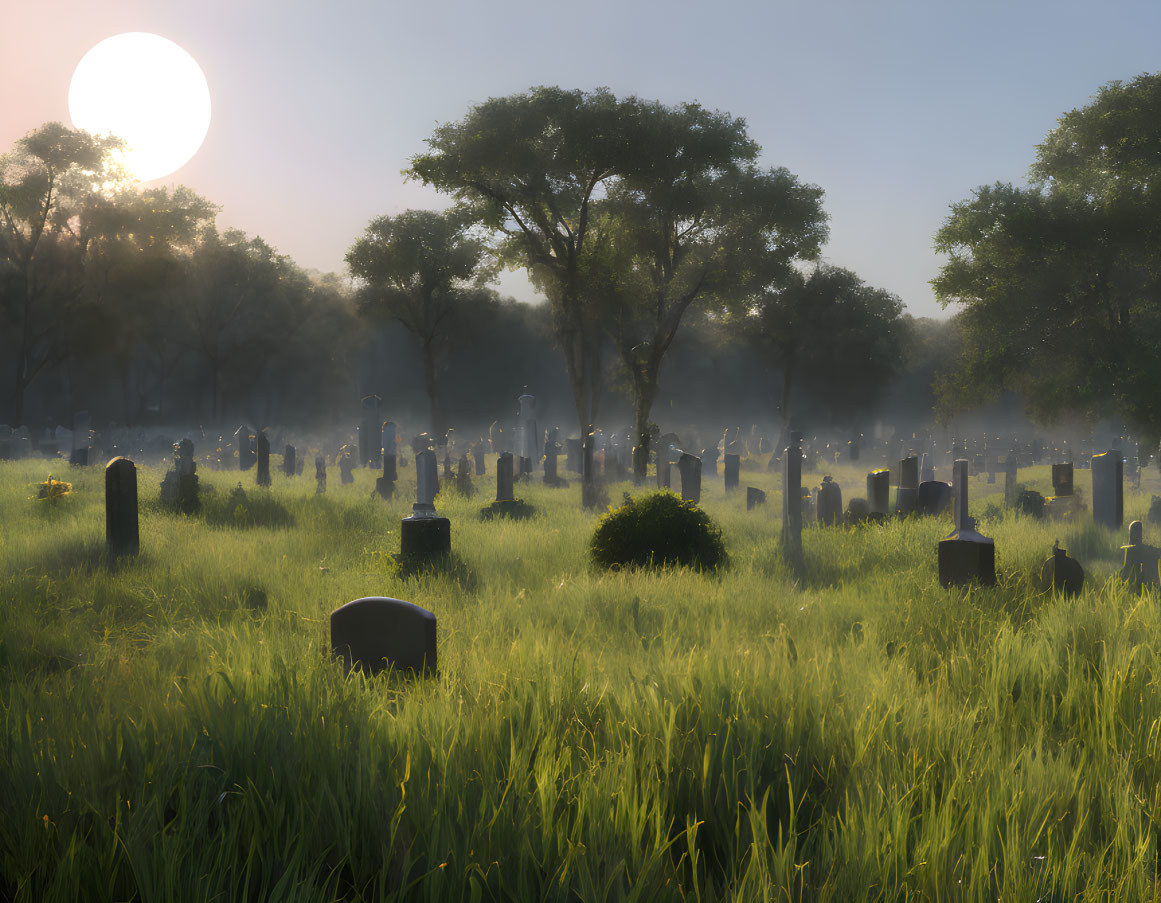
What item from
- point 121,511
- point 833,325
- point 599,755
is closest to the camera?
point 599,755

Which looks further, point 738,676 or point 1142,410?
point 1142,410

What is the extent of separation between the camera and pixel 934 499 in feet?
41.8

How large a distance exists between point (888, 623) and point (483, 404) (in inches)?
1765

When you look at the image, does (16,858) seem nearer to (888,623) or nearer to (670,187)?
(888,623)

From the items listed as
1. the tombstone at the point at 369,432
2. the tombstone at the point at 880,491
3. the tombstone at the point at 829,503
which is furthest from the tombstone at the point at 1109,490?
the tombstone at the point at 369,432

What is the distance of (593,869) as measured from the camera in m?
2.41

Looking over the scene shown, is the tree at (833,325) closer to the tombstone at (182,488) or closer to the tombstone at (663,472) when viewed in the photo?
the tombstone at (663,472)

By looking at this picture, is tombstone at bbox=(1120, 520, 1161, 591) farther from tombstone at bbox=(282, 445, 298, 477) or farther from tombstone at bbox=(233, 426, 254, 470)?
tombstone at bbox=(233, 426, 254, 470)

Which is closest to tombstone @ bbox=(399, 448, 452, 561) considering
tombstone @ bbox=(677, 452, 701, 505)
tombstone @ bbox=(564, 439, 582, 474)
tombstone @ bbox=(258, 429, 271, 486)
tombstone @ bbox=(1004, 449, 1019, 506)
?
tombstone @ bbox=(677, 452, 701, 505)

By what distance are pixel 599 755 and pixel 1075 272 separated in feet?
64.4

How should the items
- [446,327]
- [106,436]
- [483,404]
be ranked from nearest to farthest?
[106,436]
[446,327]
[483,404]

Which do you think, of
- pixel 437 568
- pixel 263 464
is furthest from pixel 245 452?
pixel 437 568

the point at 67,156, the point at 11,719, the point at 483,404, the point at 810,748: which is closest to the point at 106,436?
the point at 67,156

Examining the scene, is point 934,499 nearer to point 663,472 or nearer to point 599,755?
point 663,472
